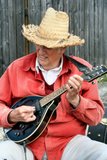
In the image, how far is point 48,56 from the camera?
3900 mm

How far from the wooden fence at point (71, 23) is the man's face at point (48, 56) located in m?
5.07

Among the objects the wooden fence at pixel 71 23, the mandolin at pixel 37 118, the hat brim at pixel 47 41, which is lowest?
the wooden fence at pixel 71 23

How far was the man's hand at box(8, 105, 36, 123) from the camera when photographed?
12.0 ft

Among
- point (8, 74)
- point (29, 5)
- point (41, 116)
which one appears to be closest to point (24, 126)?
point (41, 116)

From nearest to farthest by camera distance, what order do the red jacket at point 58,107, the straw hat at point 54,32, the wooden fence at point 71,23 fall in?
1. the red jacket at point 58,107
2. the straw hat at point 54,32
3. the wooden fence at point 71,23

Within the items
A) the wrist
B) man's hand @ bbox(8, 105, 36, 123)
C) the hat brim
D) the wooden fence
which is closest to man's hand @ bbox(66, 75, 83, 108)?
the wrist

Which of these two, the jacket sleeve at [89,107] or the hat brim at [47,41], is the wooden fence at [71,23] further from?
the jacket sleeve at [89,107]

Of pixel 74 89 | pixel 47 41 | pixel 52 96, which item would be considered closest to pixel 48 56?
pixel 47 41

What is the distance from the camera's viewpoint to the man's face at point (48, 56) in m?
3.90

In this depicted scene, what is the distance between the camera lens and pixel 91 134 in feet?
13.9

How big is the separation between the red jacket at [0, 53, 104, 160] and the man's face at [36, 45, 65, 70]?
8cm

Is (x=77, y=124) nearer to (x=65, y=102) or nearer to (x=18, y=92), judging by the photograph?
(x=65, y=102)

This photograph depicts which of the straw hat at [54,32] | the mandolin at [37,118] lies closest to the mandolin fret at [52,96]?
the mandolin at [37,118]

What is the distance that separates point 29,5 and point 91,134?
521 cm
